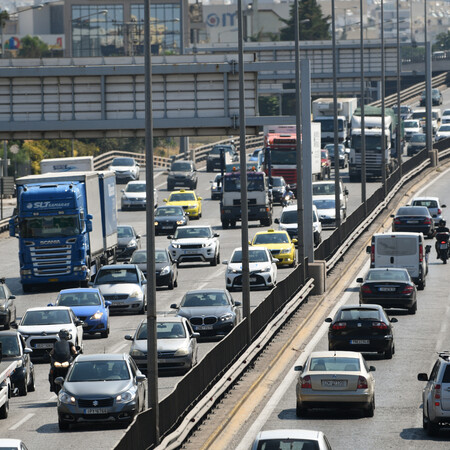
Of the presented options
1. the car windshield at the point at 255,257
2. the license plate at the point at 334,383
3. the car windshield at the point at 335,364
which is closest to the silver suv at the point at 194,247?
the car windshield at the point at 255,257

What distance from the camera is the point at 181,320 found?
33250 mm

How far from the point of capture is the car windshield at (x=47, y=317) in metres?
35.2

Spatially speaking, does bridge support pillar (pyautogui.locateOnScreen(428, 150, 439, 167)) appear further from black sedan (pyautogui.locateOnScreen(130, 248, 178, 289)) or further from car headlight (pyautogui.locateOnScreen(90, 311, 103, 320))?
car headlight (pyautogui.locateOnScreen(90, 311, 103, 320))

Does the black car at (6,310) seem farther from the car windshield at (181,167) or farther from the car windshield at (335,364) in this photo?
the car windshield at (181,167)

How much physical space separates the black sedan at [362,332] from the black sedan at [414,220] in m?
26.6

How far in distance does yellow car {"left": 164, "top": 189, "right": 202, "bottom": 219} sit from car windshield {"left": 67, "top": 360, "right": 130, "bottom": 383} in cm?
4714

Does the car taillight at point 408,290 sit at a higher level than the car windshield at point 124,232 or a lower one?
lower

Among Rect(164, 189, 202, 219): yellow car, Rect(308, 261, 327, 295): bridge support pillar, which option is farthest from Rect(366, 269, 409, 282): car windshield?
Rect(164, 189, 202, 219): yellow car

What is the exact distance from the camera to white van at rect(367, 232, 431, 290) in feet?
161

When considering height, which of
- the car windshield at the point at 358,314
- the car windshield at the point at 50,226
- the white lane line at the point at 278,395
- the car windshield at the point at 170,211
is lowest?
the white lane line at the point at 278,395

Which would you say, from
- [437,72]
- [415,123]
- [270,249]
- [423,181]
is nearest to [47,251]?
[270,249]

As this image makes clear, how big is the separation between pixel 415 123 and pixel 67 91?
235ft

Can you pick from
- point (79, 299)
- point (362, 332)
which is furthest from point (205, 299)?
point (362, 332)

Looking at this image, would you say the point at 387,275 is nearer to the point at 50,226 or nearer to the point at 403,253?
the point at 403,253
